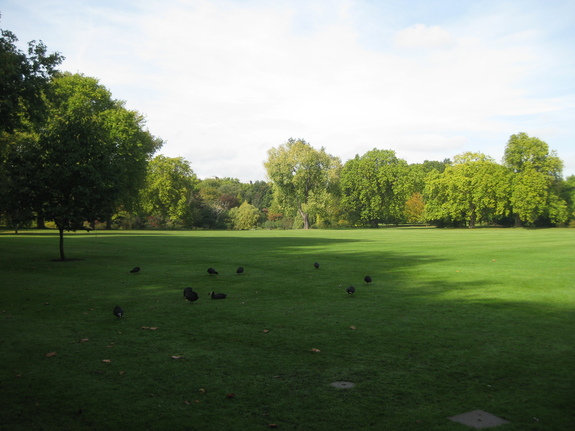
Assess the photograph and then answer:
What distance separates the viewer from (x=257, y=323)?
10.4 meters

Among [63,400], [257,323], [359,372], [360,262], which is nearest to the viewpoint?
[63,400]

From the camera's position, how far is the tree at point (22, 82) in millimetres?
21812

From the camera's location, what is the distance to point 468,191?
90.3m

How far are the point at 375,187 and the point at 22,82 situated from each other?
85.6 meters

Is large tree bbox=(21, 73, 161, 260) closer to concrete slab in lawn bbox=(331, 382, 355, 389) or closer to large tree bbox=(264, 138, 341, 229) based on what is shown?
concrete slab in lawn bbox=(331, 382, 355, 389)

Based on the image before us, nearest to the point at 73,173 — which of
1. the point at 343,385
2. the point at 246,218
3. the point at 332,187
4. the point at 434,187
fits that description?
the point at 343,385

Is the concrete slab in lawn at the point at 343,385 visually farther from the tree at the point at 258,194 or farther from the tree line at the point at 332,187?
the tree at the point at 258,194

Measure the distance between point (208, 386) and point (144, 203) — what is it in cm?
8833

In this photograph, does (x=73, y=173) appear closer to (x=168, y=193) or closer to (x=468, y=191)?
(x=168, y=193)

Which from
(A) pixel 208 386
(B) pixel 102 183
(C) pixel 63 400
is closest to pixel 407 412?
(A) pixel 208 386

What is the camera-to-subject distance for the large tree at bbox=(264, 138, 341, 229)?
93188 mm

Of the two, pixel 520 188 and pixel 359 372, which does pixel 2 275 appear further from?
pixel 520 188

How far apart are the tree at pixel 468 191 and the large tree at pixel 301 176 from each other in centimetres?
2384

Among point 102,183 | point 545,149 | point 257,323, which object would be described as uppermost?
point 545,149
